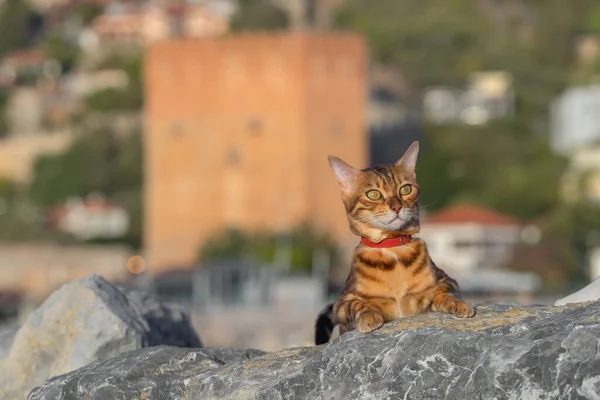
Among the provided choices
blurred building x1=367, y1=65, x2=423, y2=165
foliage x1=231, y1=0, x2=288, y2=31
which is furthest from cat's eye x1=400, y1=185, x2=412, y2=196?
foliage x1=231, y1=0, x2=288, y2=31

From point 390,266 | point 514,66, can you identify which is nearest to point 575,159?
point 514,66

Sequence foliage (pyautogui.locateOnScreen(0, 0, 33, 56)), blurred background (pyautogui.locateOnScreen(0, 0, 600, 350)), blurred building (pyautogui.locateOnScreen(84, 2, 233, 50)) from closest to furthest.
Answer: blurred background (pyautogui.locateOnScreen(0, 0, 600, 350)) → blurred building (pyautogui.locateOnScreen(84, 2, 233, 50)) → foliage (pyautogui.locateOnScreen(0, 0, 33, 56))

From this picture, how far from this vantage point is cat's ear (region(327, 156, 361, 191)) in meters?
5.60

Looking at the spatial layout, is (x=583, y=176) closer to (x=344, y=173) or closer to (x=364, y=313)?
(x=344, y=173)

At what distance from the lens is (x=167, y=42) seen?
5456 cm

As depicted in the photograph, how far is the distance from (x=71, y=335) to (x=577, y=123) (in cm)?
6043

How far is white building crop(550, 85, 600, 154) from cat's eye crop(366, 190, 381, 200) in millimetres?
60265

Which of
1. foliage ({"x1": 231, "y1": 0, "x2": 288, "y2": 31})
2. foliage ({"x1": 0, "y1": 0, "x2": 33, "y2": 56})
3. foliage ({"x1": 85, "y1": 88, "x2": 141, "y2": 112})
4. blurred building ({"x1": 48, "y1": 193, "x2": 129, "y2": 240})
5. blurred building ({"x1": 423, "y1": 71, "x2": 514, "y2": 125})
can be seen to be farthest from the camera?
foliage ({"x1": 0, "y1": 0, "x2": 33, "y2": 56})

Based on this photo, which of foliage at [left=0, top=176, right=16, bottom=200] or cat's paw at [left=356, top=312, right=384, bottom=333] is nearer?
cat's paw at [left=356, top=312, right=384, bottom=333]

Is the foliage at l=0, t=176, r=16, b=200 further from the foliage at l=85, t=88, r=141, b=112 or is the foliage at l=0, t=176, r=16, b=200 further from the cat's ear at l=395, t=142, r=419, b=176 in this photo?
the cat's ear at l=395, t=142, r=419, b=176

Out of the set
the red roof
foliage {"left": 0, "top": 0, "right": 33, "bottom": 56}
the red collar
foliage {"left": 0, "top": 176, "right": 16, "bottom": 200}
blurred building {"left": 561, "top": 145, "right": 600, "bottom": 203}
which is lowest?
foliage {"left": 0, "top": 176, "right": 16, "bottom": 200}

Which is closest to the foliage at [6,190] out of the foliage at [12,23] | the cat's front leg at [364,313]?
the foliage at [12,23]

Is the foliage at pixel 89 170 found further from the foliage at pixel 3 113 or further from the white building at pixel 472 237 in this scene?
the white building at pixel 472 237

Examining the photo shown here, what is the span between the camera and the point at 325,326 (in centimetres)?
588
